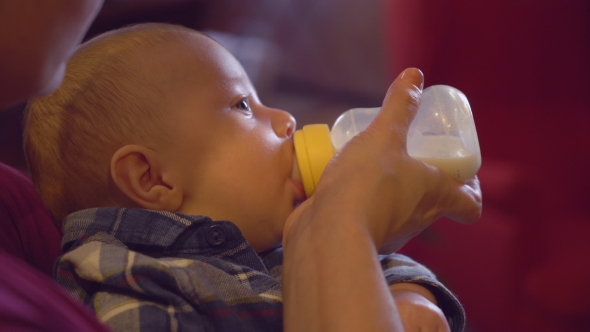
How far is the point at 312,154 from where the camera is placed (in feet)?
2.70

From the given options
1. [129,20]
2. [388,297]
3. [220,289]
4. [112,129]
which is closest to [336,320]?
[388,297]

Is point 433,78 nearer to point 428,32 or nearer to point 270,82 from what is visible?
point 428,32

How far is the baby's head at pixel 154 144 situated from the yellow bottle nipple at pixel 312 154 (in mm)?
46

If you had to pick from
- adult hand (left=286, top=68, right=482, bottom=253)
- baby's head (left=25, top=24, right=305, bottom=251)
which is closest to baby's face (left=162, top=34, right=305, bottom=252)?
baby's head (left=25, top=24, right=305, bottom=251)

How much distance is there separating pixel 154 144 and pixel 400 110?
403 mm

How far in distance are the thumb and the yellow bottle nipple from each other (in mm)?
150

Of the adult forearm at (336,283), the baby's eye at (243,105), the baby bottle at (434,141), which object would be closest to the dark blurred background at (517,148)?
the baby bottle at (434,141)

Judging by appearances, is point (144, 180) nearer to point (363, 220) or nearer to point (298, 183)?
point (298, 183)

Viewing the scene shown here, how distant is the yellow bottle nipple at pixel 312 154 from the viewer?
815mm

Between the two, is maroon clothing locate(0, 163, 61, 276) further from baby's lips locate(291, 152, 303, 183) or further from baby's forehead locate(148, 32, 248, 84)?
baby's lips locate(291, 152, 303, 183)

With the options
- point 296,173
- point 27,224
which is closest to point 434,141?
point 296,173

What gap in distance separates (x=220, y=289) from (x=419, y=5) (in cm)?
94

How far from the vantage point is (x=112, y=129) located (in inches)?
31.5

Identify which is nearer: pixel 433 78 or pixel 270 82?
pixel 433 78
